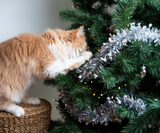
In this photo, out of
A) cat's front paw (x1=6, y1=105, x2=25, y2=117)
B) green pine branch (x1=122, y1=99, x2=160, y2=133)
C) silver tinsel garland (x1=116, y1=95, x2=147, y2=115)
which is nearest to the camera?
green pine branch (x1=122, y1=99, x2=160, y2=133)

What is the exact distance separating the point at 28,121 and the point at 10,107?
0.15 m

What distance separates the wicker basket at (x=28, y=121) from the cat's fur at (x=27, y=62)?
0.13 ft

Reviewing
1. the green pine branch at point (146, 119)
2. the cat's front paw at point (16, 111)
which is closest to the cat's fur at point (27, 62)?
the cat's front paw at point (16, 111)

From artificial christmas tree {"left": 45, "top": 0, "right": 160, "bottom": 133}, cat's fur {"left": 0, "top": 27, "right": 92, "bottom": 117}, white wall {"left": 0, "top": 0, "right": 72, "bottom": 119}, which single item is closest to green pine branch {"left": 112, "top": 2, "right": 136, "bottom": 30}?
artificial christmas tree {"left": 45, "top": 0, "right": 160, "bottom": 133}

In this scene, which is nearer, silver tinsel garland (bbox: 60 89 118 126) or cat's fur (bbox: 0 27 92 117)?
silver tinsel garland (bbox: 60 89 118 126)

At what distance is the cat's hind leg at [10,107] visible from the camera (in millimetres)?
963

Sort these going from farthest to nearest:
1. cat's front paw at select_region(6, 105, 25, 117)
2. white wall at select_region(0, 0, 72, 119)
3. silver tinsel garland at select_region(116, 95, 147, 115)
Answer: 1. white wall at select_region(0, 0, 72, 119)
2. cat's front paw at select_region(6, 105, 25, 117)
3. silver tinsel garland at select_region(116, 95, 147, 115)

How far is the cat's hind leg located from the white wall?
1.82 feet

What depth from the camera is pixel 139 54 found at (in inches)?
25.2

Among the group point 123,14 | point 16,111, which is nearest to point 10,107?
point 16,111

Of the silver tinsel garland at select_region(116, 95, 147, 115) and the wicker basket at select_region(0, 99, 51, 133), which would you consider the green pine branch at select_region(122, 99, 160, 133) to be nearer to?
the silver tinsel garland at select_region(116, 95, 147, 115)

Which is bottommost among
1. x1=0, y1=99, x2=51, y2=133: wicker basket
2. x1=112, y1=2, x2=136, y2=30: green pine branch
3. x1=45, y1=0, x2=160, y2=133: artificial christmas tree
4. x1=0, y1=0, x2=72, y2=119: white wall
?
x1=0, y1=99, x2=51, y2=133: wicker basket

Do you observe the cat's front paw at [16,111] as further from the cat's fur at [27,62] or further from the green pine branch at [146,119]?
the green pine branch at [146,119]

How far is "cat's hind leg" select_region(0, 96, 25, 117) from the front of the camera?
963 mm
